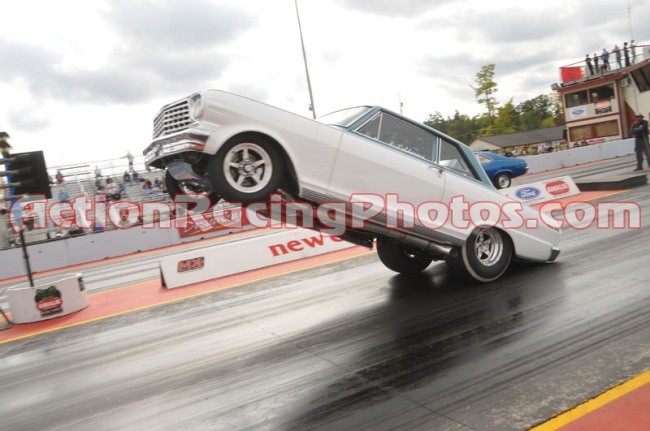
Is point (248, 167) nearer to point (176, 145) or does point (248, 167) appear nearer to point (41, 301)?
point (176, 145)

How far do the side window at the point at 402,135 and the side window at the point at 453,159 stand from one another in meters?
0.14

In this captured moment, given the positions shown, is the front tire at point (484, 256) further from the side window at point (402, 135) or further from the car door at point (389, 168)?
the side window at point (402, 135)

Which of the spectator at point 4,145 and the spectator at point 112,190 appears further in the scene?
the spectator at point 112,190

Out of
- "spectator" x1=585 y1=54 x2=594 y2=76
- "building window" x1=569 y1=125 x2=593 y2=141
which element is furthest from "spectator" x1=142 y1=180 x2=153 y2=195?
"building window" x1=569 y1=125 x2=593 y2=141

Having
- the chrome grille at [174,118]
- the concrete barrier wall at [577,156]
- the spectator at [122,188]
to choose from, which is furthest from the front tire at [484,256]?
the concrete barrier wall at [577,156]

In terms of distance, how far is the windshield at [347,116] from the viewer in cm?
554

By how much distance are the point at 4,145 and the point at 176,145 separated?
14.9 ft

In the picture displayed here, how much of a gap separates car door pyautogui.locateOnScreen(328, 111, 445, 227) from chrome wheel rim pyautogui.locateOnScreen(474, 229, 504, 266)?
1.02 meters

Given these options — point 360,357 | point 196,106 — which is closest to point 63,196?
point 196,106

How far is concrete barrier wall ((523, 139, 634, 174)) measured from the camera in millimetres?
28922

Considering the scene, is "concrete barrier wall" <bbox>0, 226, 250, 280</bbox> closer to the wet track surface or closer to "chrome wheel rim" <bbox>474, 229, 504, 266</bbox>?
the wet track surface

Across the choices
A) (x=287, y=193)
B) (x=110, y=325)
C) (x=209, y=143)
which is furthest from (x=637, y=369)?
(x=110, y=325)

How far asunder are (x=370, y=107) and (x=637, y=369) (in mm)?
3607

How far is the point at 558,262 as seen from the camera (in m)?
7.29
